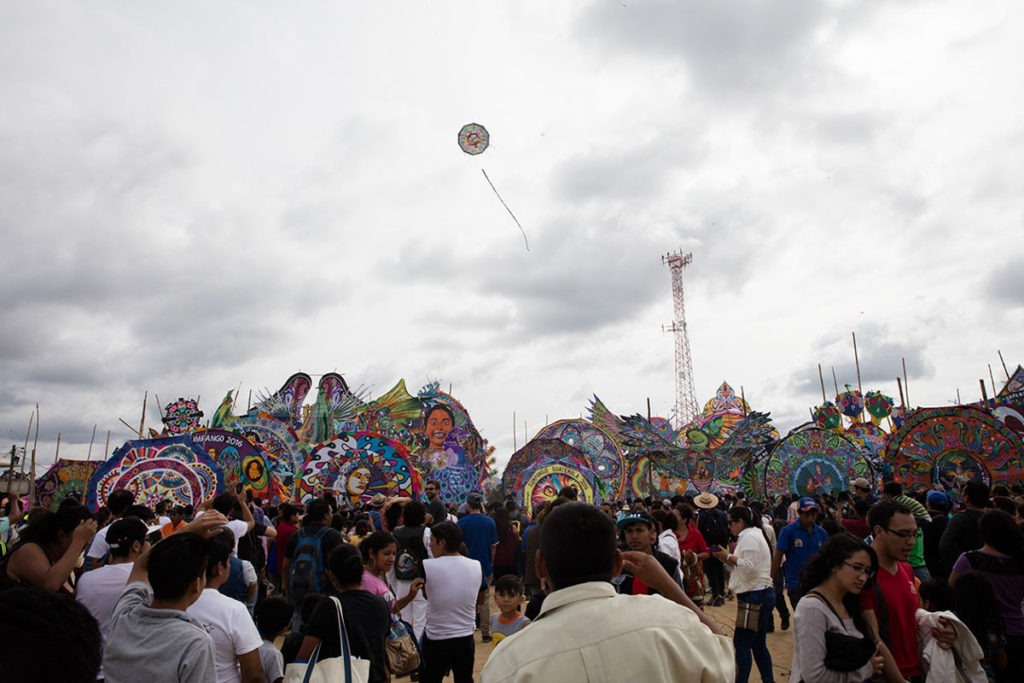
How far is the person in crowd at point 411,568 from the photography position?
4.93 meters

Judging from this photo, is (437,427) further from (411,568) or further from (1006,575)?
(1006,575)

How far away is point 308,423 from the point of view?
1278 inches

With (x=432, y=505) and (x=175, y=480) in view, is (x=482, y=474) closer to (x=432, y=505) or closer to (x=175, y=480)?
(x=175, y=480)

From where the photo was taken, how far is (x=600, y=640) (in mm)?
1688

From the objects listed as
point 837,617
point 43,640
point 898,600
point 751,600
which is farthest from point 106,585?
point 751,600

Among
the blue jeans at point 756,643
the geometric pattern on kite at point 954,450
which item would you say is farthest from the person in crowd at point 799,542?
the geometric pattern on kite at point 954,450

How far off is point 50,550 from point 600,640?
3865 mm

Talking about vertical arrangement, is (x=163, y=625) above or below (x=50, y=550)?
below

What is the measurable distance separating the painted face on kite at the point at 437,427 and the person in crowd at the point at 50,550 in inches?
1210

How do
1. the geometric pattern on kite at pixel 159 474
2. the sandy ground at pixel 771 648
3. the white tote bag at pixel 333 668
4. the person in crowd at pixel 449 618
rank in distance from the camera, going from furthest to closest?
the geometric pattern on kite at pixel 159 474, the sandy ground at pixel 771 648, the person in crowd at pixel 449 618, the white tote bag at pixel 333 668

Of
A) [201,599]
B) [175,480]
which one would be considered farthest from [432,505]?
[175,480]

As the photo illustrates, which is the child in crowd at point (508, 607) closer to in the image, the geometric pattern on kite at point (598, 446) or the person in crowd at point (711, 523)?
the person in crowd at point (711, 523)

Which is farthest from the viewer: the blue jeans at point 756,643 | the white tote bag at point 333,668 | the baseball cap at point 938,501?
the baseball cap at point 938,501

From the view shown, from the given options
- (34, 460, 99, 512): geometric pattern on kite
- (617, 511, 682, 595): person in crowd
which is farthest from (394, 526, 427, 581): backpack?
(34, 460, 99, 512): geometric pattern on kite
